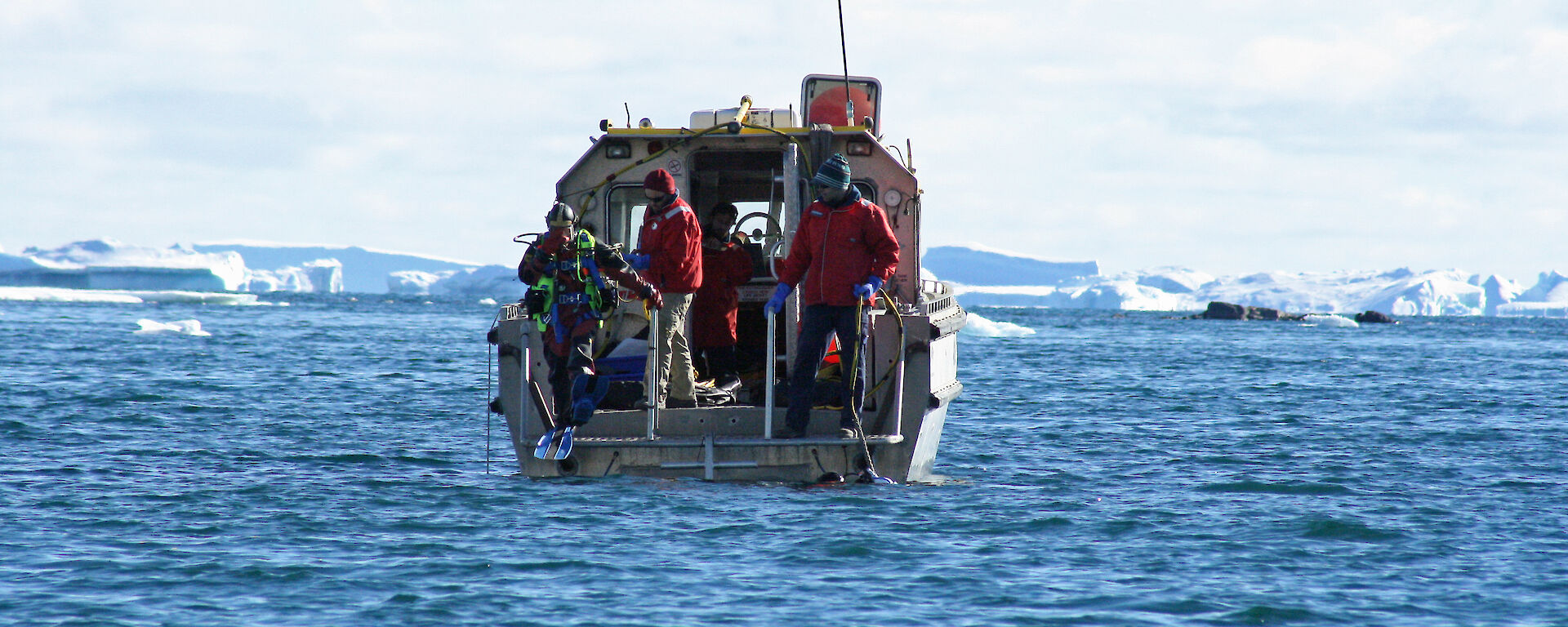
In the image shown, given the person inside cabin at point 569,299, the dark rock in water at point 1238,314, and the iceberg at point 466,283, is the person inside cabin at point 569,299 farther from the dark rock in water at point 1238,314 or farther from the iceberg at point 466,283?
the iceberg at point 466,283

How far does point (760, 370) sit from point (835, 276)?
2.40 m

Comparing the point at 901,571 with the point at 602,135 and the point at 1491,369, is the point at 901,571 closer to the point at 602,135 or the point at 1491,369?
the point at 602,135

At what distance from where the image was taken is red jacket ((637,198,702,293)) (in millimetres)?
9266

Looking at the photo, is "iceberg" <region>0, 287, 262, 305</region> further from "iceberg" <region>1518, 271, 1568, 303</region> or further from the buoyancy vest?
"iceberg" <region>1518, 271, 1568, 303</region>

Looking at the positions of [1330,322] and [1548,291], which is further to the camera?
[1548,291]

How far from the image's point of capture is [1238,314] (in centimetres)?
8531

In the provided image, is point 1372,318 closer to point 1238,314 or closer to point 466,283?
point 1238,314

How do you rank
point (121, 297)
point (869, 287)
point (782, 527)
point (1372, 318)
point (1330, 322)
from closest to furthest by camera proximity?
point (782, 527) < point (869, 287) < point (1330, 322) < point (121, 297) < point (1372, 318)

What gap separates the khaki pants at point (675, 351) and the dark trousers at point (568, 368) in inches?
17.6

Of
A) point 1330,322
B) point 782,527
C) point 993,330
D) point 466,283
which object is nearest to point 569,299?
point 782,527

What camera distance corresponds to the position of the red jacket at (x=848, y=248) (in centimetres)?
900

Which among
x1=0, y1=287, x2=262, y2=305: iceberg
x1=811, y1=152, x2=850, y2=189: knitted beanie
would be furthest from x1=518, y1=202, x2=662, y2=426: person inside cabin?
x1=0, y1=287, x2=262, y2=305: iceberg

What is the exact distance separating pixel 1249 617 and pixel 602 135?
5830 millimetres

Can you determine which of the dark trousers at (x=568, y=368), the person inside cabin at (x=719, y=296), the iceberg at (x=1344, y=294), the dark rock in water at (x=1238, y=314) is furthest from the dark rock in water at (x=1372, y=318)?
the dark trousers at (x=568, y=368)
